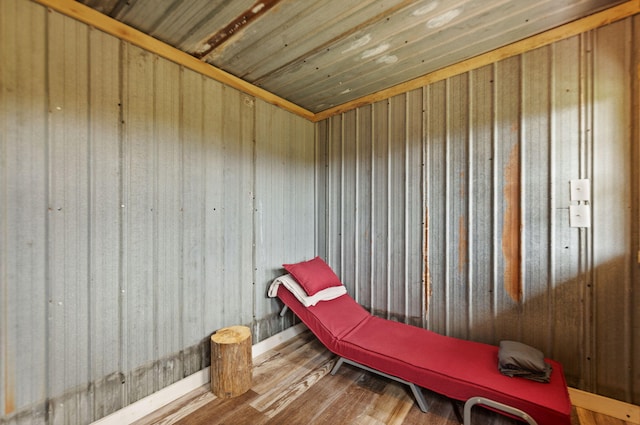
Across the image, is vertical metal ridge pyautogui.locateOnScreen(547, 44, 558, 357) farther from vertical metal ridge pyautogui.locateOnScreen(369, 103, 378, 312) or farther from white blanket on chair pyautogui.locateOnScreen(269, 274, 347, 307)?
white blanket on chair pyautogui.locateOnScreen(269, 274, 347, 307)

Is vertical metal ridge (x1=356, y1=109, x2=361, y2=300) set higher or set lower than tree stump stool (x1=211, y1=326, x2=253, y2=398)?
higher

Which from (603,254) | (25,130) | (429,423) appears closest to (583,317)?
(603,254)

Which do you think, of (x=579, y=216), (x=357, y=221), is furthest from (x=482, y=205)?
(x=357, y=221)

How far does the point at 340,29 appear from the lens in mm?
1895

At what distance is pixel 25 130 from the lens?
1.45 metres

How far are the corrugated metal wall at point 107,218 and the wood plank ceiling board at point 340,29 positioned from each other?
0.93 feet

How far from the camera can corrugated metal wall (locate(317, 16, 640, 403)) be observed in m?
1.75

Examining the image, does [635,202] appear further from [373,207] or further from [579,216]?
[373,207]

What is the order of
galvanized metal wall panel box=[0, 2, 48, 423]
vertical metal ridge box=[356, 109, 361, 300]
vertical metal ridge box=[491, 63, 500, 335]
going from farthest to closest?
vertical metal ridge box=[356, 109, 361, 300]
vertical metal ridge box=[491, 63, 500, 335]
galvanized metal wall panel box=[0, 2, 48, 423]

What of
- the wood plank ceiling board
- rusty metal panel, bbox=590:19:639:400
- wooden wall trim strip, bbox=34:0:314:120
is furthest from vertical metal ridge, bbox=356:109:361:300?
rusty metal panel, bbox=590:19:639:400

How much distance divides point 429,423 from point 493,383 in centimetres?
53

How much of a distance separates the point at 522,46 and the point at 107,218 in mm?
3387

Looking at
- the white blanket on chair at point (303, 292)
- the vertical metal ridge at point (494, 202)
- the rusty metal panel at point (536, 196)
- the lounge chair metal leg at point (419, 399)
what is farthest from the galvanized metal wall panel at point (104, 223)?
the rusty metal panel at point (536, 196)

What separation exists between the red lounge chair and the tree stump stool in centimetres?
65
